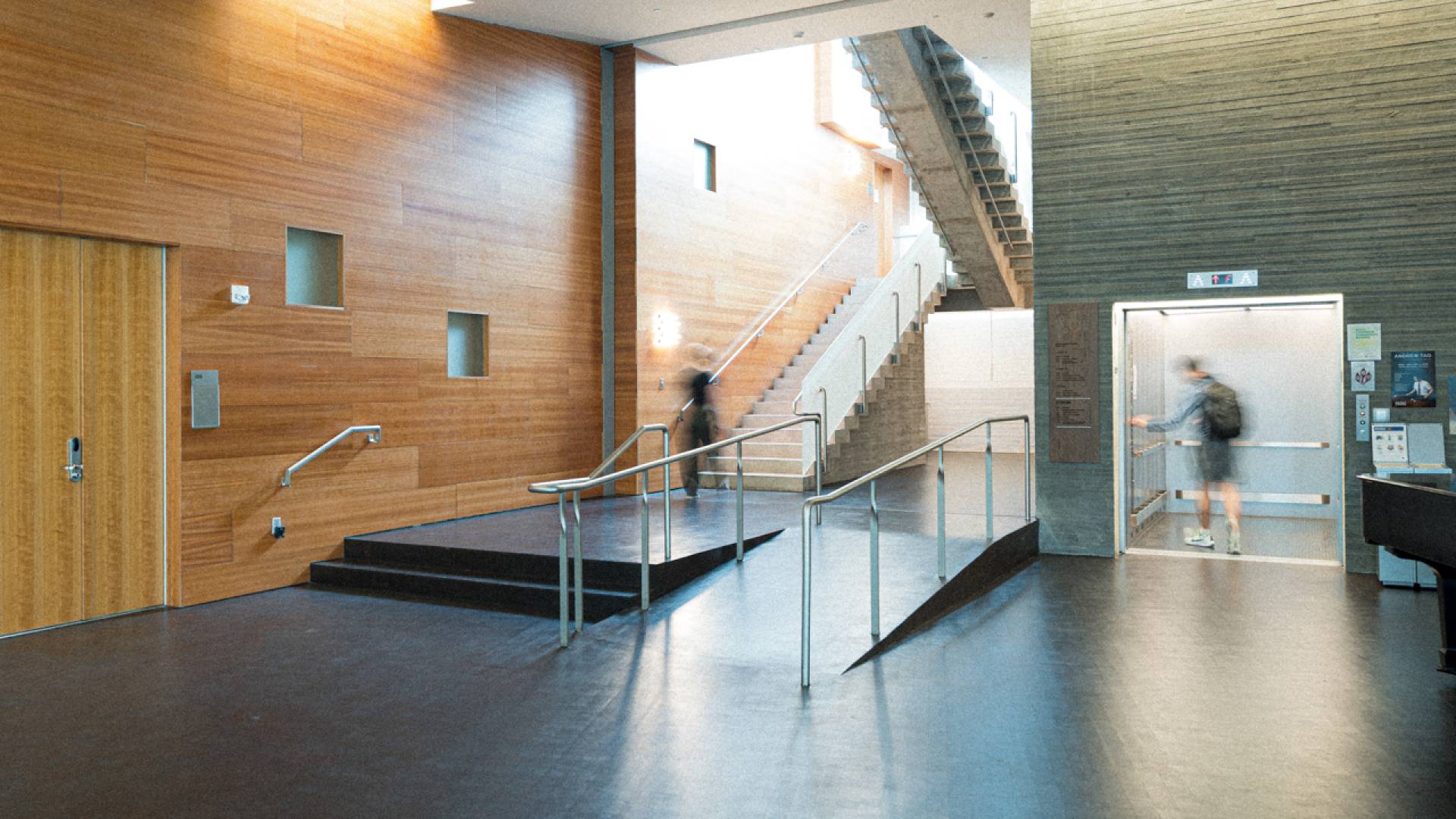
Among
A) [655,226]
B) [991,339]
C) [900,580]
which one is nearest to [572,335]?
[655,226]

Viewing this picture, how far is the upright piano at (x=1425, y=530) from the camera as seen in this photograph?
4766 millimetres

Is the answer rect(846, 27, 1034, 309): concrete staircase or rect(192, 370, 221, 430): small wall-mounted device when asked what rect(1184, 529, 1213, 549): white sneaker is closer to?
rect(846, 27, 1034, 309): concrete staircase

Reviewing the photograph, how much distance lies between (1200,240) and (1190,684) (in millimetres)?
4565

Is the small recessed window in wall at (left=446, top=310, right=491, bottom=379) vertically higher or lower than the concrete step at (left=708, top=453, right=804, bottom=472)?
higher

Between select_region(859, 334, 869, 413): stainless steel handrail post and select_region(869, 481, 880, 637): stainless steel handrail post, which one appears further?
select_region(859, 334, 869, 413): stainless steel handrail post

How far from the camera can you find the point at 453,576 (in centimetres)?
734

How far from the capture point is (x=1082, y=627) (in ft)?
19.8

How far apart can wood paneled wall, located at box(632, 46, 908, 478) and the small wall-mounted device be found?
4511 millimetres

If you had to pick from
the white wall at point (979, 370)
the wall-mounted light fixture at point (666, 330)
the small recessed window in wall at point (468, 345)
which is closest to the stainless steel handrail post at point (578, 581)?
the small recessed window in wall at point (468, 345)

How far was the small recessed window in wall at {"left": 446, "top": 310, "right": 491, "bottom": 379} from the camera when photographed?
921 centimetres

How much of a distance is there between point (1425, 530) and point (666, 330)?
764cm

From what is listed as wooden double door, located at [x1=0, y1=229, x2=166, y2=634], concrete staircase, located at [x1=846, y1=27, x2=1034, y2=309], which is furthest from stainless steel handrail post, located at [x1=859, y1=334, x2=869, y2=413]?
wooden double door, located at [x1=0, y1=229, x2=166, y2=634]

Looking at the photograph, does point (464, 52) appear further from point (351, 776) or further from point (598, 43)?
point (351, 776)

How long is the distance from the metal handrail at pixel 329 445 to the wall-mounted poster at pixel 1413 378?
26.1ft
